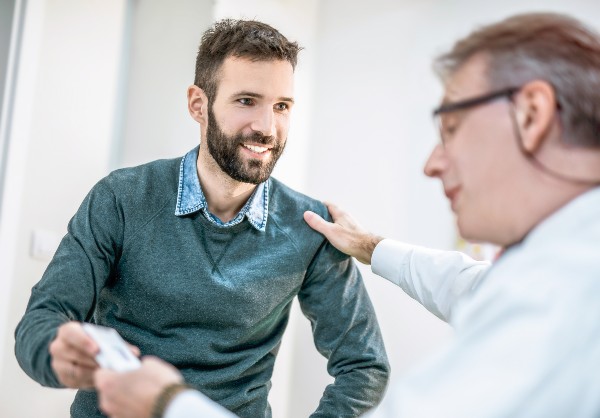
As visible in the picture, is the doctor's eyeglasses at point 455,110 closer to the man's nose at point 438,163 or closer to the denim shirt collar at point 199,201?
the man's nose at point 438,163

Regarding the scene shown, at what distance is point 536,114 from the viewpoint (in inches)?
31.9

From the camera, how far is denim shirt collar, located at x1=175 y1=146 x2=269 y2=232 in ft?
4.89

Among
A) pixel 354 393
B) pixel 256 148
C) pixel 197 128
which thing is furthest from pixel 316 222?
pixel 197 128

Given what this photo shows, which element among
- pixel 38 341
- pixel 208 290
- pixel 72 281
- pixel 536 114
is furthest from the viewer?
pixel 208 290

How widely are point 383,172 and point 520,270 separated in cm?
191

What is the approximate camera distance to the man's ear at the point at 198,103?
5.46 ft

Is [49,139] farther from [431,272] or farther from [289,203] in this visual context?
[431,272]

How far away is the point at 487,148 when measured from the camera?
0.86 metres

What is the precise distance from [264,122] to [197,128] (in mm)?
923

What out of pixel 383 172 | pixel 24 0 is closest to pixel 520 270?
pixel 383 172

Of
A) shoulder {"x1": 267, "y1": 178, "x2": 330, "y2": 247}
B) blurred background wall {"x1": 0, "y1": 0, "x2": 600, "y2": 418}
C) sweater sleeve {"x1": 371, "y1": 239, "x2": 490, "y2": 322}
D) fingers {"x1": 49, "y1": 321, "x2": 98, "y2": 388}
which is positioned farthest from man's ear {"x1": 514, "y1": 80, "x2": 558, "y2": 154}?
blurred background wall {"x1": 0, "y1": 0, "x2": 600, "y2": 418}

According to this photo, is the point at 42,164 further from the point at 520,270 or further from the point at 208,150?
the point at 520,270

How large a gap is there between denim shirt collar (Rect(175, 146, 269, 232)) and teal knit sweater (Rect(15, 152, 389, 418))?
0.06 feet

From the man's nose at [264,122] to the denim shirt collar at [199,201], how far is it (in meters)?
0.16
